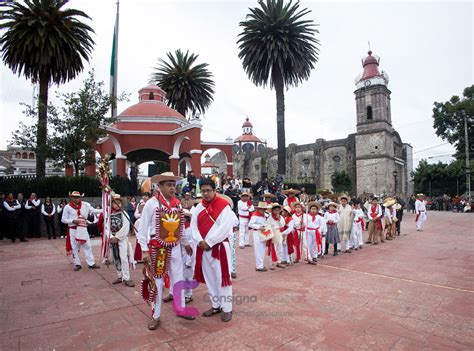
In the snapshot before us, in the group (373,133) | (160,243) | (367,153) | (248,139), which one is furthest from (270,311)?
(248,139)

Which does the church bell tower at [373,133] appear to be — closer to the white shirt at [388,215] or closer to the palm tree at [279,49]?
the palm tree at [279,49]

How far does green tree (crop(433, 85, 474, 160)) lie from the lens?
4062 centimetres

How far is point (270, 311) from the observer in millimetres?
4242

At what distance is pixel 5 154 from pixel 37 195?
171 feet

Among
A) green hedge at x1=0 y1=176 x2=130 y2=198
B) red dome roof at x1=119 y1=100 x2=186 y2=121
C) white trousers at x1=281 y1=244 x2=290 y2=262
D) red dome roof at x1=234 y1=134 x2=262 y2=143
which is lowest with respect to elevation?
white trousers at x1=281 y1=244 x2=290 y2=262

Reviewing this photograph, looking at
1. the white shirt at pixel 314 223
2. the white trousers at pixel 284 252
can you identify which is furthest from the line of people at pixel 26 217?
the white shirt at pixel 314 223

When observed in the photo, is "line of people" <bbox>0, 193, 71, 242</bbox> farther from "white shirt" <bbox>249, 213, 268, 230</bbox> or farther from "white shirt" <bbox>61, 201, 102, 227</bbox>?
"white shirt" <bbox>249, 213, 268, 230</bbox>

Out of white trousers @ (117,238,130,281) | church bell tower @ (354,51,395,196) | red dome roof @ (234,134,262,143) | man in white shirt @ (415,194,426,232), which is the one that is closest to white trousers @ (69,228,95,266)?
white trousers @ (117,238,130,281)

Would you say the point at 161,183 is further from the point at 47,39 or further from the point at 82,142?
the point at 47,39

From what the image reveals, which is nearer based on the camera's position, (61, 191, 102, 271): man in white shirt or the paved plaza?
the paved plaza

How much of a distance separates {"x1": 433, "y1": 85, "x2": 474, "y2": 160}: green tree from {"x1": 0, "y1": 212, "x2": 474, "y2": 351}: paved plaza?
43.4 metres

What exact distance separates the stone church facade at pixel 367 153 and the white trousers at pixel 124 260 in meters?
29.4

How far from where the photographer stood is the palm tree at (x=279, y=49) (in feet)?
72.4

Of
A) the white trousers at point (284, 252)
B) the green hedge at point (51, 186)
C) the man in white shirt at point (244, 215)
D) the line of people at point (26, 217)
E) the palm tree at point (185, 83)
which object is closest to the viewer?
the white trousers at point (284, 252)
